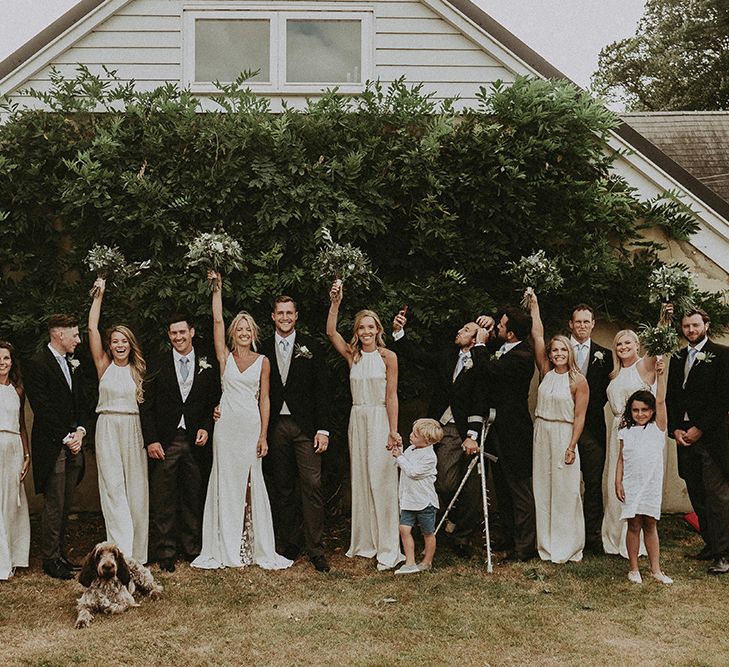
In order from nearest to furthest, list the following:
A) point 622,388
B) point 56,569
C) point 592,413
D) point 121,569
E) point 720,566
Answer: point 121,569 < point 56,569 < point 720,566 < point 622,388 < point 592,413

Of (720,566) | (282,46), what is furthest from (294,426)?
(282,46)

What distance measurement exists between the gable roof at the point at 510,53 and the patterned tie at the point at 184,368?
4294 mm

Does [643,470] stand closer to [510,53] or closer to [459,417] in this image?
[459,417]

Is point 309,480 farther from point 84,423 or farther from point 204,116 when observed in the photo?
point 204,116

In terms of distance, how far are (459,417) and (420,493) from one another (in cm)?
94

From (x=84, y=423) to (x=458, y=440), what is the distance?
350 centimetres

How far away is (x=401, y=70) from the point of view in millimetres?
10188

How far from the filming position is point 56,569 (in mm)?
7461

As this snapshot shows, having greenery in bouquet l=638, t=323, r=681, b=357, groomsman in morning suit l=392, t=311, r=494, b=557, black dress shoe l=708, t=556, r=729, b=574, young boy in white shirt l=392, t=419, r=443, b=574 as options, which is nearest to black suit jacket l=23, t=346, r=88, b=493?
young boy in white shirt l=392, t=419, r=443, b=574

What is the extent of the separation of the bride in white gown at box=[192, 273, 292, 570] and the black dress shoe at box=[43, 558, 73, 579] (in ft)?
3.77

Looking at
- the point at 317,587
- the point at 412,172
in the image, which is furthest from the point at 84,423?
the point at 412,172

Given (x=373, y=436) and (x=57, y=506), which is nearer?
(x=57, y=506)

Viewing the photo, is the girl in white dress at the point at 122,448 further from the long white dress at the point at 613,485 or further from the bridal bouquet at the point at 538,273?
the long white dress at the point at 613,485

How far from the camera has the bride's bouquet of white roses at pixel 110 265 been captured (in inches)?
325
